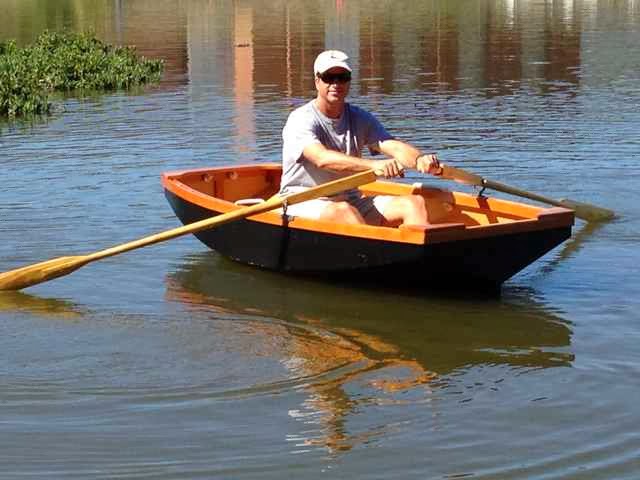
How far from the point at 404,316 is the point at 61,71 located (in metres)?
16.7

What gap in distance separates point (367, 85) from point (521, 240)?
1427 cm

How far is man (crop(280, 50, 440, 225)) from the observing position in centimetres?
972

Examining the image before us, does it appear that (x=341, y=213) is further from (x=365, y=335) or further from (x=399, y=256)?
(x=365, y=335)

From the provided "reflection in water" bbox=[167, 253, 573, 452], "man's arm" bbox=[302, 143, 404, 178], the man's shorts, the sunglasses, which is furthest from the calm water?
the sunglasses

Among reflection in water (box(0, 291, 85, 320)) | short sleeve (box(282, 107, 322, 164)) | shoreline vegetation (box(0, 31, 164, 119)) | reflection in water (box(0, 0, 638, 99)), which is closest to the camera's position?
short sleeve (box(282, 107, 322, 164))

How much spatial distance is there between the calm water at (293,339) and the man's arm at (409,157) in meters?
1.02

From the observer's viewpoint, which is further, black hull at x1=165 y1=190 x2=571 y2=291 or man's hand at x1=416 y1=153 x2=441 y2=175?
black hull at x1=165 y1=190 x2=571 y2=291

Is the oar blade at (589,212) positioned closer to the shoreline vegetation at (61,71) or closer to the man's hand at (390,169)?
the man's hand at (390,169)

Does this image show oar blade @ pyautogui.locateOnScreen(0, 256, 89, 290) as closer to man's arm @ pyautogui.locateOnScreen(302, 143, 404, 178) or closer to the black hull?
the black hull

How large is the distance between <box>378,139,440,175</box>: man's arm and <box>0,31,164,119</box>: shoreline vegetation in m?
11.7

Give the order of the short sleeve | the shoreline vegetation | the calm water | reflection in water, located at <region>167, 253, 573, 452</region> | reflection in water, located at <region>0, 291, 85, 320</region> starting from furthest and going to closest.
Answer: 1. the shoreline vegetation
2. reflection in water, located at <region>0, 291, 85, 320</region>
3. the short sleeve
4. reflection in water, located at <region>167, 253, 573, 452</region>
5. the calm water

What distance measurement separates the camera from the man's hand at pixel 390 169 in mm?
9383

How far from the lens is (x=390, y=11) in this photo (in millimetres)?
47438

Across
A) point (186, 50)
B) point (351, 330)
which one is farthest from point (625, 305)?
point (186, 50)
